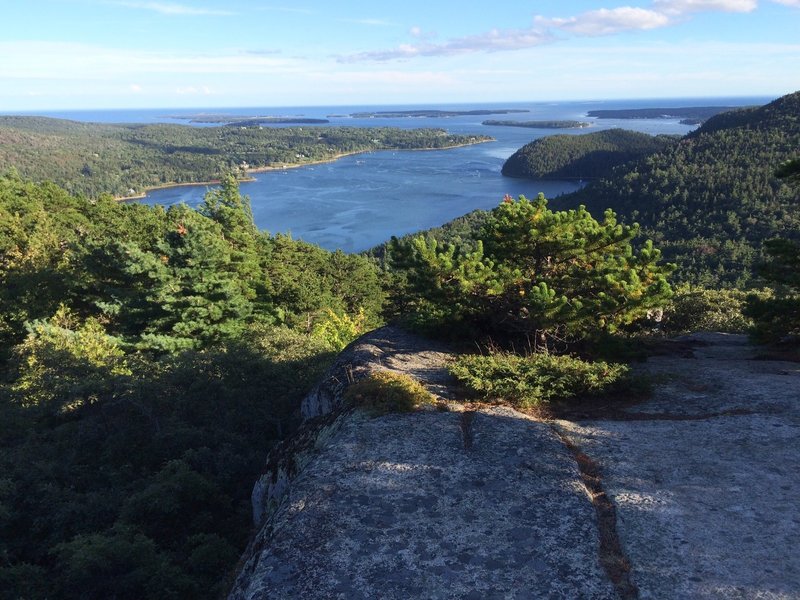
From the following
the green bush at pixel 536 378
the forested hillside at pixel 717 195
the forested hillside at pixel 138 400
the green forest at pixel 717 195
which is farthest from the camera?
the forested hillside at pixel 717 195

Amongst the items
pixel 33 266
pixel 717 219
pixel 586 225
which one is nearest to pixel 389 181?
pixel 717 219

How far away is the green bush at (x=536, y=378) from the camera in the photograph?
10.1 metres

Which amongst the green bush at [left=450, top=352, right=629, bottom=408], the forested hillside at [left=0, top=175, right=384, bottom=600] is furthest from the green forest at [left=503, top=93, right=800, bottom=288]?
the green bush at [left=450, top=352, right=629, bottom=408]

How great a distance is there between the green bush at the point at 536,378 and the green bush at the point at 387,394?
3.33 ft

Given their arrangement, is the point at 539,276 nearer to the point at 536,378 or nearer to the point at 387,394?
the point at 536,378

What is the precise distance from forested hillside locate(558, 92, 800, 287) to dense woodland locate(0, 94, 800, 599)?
66.1 m

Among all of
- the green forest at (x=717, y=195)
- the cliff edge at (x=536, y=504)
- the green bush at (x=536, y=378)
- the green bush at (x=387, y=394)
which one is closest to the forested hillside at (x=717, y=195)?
the green forest at (x=717, y=195)

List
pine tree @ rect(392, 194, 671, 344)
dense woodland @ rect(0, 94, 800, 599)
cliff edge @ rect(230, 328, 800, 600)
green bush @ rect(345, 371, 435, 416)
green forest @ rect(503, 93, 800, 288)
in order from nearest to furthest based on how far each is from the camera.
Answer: cliff edge @ rect(230, 328, 800, 600), green bush @ rect(345, 371, 435, 416), dense woodland @ rect(0, 94, 800, 599), pine tree @ rect(392, 194, 671, 344), green forest @ rect(503, 93, 800, 288)

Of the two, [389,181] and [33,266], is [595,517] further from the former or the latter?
[389,181]

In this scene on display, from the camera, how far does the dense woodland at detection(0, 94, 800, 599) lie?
10008mm

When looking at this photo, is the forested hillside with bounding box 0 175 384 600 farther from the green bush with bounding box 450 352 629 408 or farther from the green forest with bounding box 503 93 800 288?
the green forest with bounding box 503 93 800 288

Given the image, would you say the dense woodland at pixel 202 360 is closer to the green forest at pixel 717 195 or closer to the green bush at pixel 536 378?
the green bush at pixel 536 378

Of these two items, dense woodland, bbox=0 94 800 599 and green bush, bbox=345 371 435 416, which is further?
dense woodland, bbox=0 94 800 599

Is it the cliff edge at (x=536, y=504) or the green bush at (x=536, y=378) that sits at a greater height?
the green bush at (x=536, y=378)
